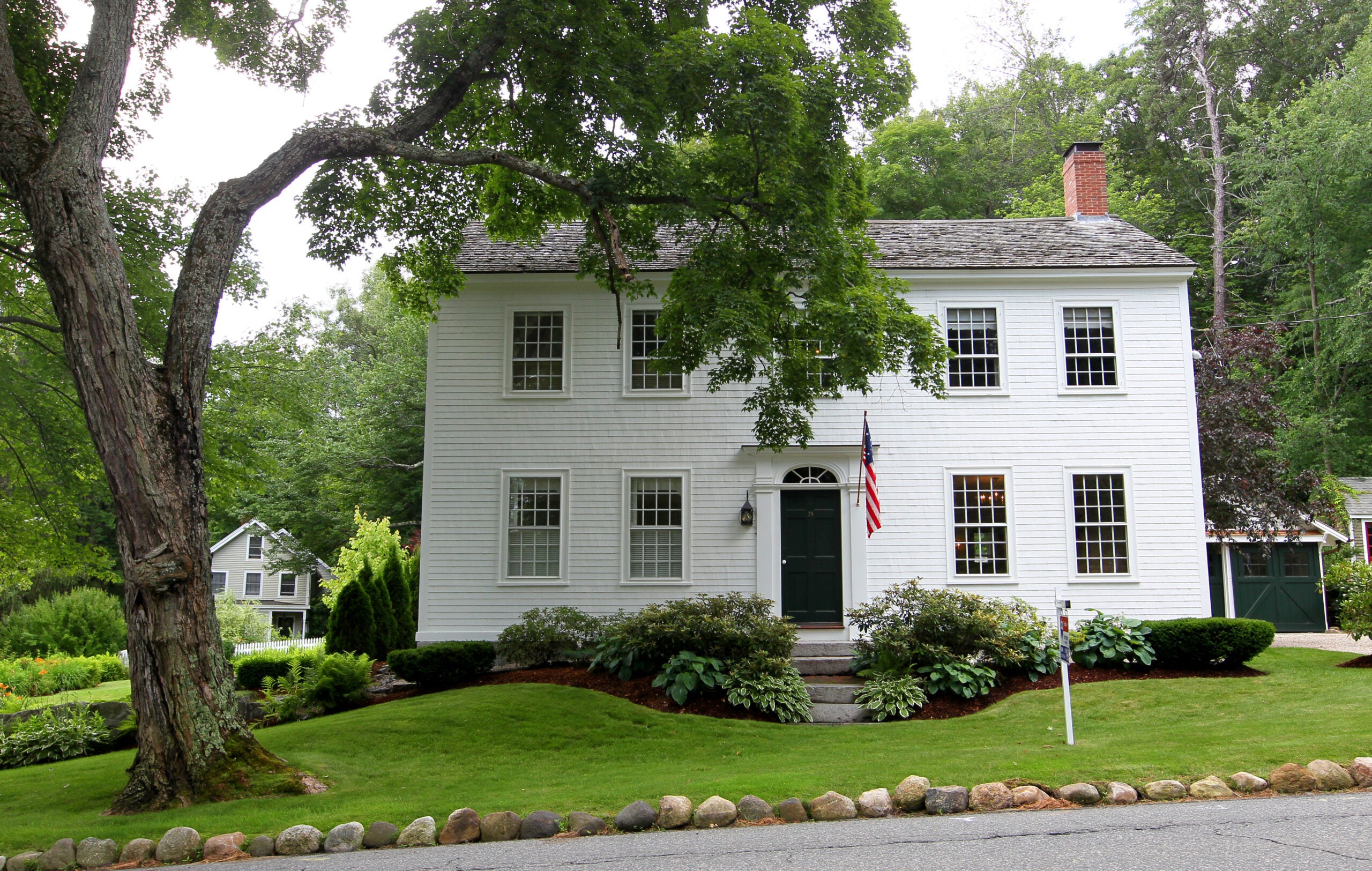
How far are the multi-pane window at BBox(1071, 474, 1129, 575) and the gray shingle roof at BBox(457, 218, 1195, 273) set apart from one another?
12.1ft

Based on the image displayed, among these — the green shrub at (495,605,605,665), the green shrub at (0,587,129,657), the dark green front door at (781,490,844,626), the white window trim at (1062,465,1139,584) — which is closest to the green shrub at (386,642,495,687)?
the green shrub at (495,605,605,665)

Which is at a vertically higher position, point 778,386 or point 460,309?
point 460,309

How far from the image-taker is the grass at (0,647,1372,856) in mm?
7438

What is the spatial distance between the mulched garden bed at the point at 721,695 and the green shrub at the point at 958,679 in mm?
104

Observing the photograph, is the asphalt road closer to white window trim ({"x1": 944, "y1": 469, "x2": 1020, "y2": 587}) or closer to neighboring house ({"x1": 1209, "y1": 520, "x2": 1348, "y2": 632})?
white window trim ({"x1": 944, "y1": 469, "x2": 1020, "y2": 587})

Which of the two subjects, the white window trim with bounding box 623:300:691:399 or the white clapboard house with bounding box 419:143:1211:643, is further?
the white window trim with bounding box 623:300:691:399

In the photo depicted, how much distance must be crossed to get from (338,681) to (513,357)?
5948 millimetres

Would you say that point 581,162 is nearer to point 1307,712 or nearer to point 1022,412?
point 1022,412

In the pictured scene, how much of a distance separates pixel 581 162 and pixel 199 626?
7348mm

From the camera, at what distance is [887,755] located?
9.09 metres

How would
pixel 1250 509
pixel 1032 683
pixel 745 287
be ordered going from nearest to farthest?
pixel 745 287 → pixel 1032 683 → pixel 1250 509

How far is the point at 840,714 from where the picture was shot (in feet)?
39.6

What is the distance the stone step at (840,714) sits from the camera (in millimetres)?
11953

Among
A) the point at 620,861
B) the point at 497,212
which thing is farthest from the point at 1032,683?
the point at 497,212
